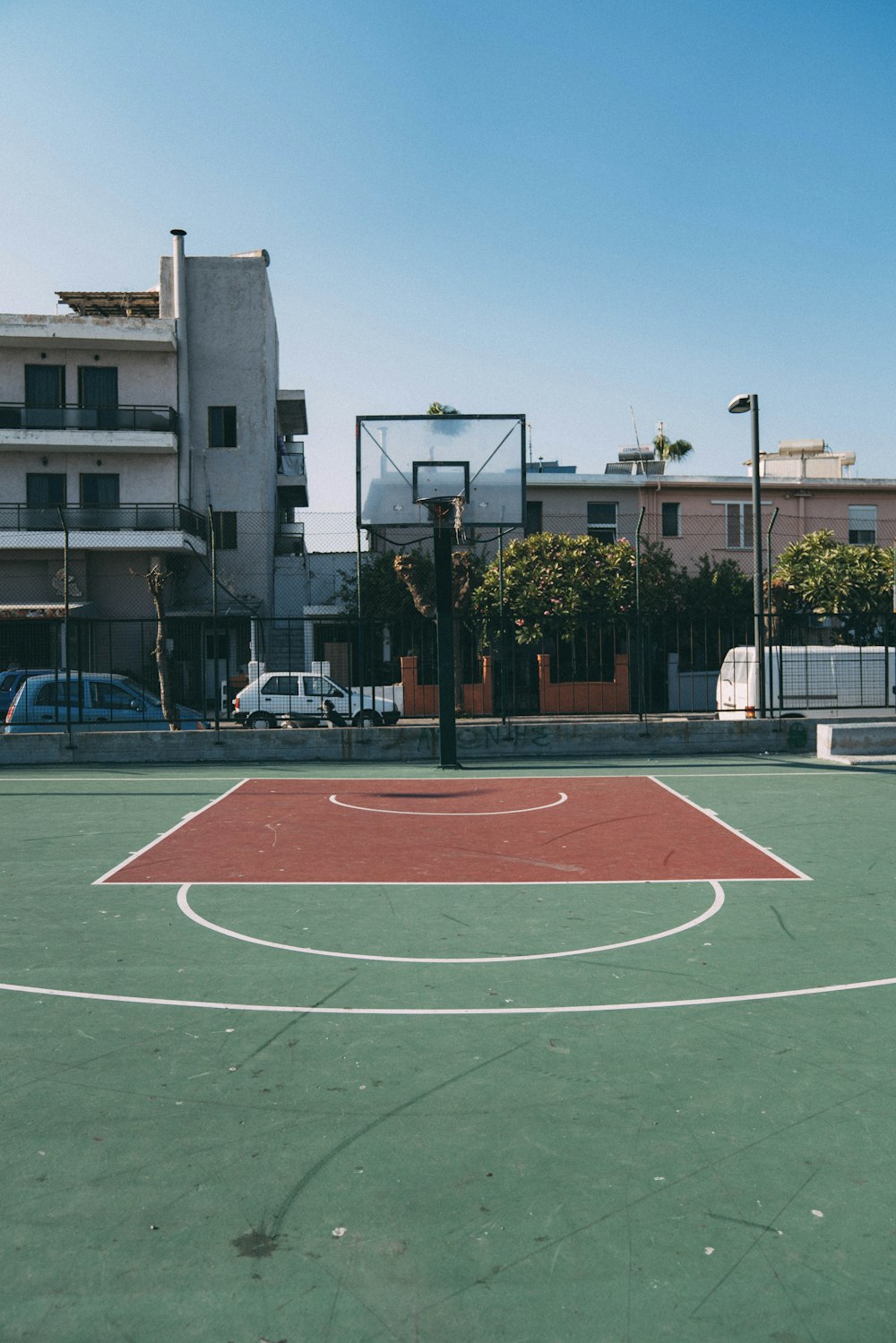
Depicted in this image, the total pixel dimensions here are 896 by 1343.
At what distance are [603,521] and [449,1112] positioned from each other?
109 feet

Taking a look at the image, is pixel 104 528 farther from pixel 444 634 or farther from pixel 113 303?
pixel 444 634

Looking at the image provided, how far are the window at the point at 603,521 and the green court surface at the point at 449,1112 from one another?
2804 cm

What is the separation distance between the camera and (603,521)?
119ft

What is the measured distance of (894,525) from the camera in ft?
108

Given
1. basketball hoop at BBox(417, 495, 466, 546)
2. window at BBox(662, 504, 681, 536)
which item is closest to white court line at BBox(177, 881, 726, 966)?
basketball hoop at BBox(417, 495, 466, 546)

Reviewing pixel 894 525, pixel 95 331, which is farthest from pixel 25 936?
pixel 894 525

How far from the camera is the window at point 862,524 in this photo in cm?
3728

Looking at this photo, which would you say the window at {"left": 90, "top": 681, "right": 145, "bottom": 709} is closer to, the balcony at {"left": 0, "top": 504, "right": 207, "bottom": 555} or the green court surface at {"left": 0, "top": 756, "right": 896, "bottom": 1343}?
the green court surface at {"left": 0, "top": 756, "right": 896, "bottom": 1343}

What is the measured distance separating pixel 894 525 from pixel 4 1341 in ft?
113

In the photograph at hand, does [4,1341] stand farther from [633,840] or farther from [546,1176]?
[633,840]

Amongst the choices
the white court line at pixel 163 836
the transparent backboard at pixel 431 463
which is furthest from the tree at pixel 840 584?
the white court line at pixel 163 836

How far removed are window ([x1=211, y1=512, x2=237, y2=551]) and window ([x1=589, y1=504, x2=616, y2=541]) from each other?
12044 millimetres

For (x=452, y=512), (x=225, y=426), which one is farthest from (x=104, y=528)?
(x=452, y=512)

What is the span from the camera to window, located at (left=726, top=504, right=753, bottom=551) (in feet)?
120
